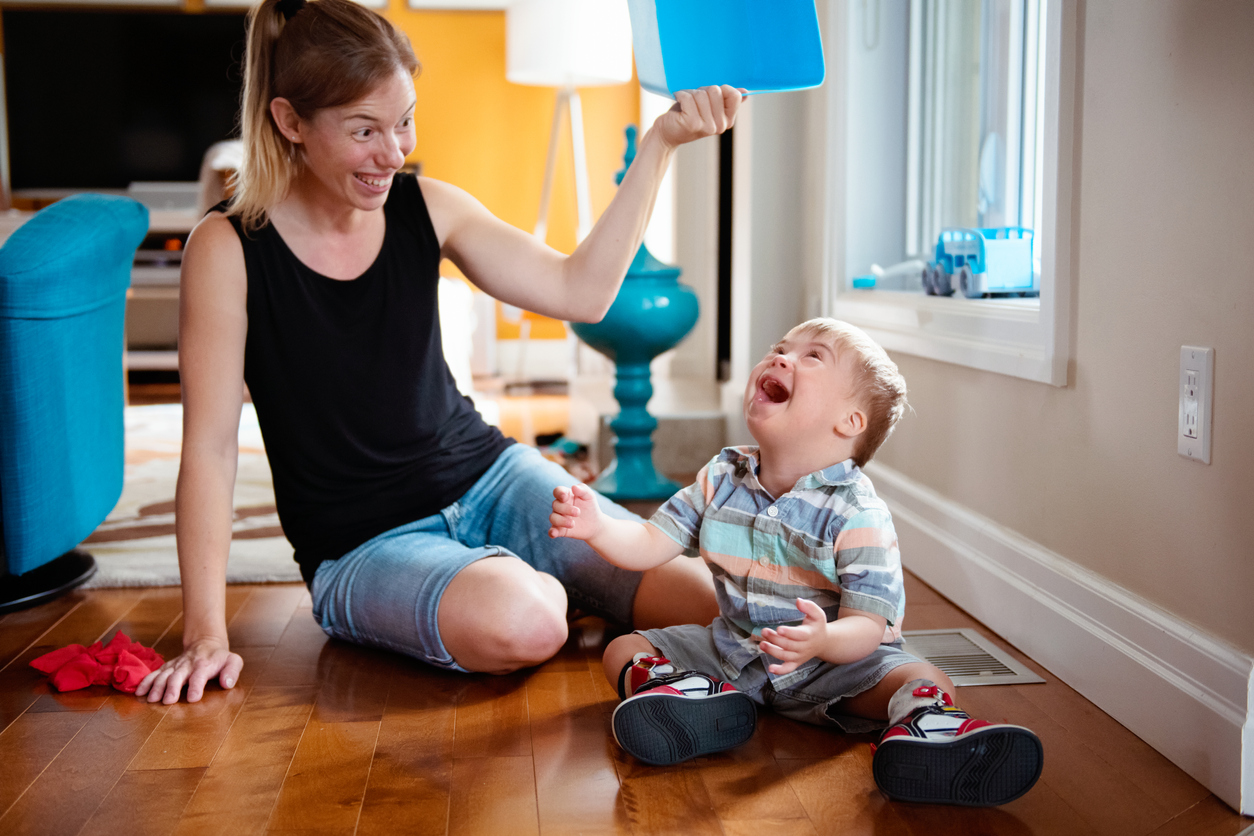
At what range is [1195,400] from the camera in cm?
109

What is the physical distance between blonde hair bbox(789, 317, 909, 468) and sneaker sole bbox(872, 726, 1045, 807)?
35 cm

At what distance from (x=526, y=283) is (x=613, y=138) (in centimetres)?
419

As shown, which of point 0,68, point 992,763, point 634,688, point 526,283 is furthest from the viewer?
point 0,68

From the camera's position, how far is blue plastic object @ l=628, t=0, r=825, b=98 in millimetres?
1276

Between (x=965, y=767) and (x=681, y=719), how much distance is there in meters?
0.28

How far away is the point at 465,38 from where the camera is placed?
17.9ft

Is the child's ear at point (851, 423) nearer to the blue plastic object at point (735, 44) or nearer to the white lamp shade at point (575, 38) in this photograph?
the blue plastic object at point (735, 44)

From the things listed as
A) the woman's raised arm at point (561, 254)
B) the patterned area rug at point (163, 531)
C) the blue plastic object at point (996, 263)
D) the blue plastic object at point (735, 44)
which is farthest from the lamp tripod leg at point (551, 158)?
the blue plastic object at point (735, 44)

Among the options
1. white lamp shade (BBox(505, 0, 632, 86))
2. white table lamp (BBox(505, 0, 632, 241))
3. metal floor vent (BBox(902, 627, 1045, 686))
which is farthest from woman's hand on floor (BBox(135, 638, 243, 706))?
white lamp shade (BBox(505, 0, 632, 86))

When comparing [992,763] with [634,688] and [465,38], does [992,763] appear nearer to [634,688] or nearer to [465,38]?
[634,688]

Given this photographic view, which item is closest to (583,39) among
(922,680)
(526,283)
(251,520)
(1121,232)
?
(251,520)

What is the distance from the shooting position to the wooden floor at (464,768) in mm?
1015

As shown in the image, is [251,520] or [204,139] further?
[204,139]

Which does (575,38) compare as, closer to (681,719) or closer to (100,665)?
(100,665)
